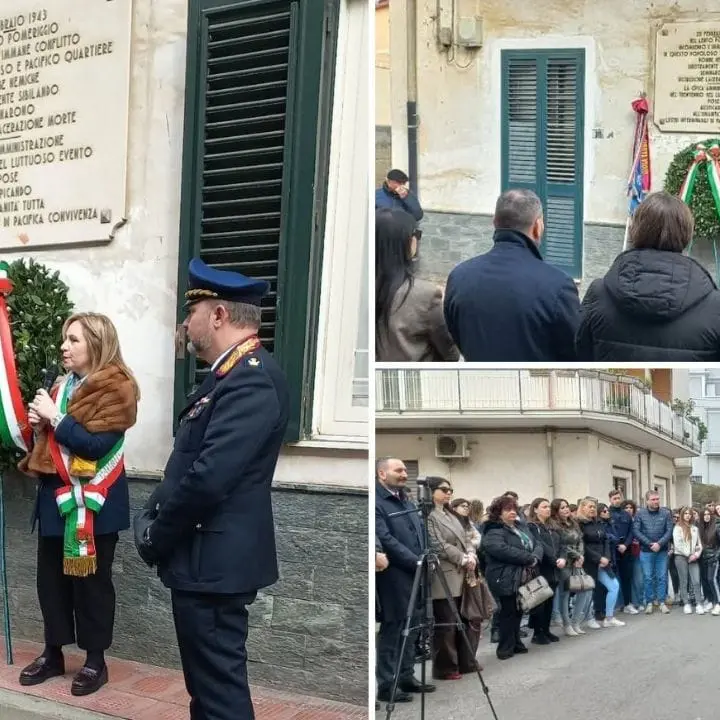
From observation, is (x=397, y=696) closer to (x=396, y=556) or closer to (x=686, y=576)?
(x=396, y=556)

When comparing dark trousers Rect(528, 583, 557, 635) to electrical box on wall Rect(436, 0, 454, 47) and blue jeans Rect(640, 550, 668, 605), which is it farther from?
electrical box on wall Rect(436, 0, 454, 47)

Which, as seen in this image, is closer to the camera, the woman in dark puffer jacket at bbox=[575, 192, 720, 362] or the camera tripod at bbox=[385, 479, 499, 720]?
the woman in dark puffer jacket at bbox=[575, 192, 720, 362]

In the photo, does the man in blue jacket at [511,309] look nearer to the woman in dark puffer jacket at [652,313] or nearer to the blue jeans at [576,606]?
the woman in dark puffer jacket at [652,313]

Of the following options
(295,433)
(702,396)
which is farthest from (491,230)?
(295,433)

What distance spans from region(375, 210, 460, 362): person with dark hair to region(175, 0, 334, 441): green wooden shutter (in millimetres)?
2386

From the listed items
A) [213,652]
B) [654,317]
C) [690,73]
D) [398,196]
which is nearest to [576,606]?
[654,317]

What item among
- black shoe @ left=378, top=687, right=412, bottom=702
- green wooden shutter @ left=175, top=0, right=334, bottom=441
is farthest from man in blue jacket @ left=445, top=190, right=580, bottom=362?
green wooden shutter @ left=175, top=0, right=334, bottom=441

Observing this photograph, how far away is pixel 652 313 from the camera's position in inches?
78.9

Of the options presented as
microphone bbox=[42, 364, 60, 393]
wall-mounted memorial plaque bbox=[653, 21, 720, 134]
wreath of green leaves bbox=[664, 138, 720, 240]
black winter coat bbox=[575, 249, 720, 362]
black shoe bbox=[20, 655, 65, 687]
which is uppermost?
wall-mounted memorial plaque bbox=[653, 21, 720, 134]

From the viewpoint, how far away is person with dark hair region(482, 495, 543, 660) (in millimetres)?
2025

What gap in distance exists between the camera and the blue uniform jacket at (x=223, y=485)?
2.79 meters

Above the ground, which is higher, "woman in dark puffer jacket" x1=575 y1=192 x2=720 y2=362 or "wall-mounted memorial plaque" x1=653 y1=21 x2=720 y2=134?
"wall-mounted memorial plaque" x1=653 y1=21 x2=720 y2=134

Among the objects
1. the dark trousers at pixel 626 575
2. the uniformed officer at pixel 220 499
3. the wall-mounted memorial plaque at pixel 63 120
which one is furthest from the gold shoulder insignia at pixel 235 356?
the wall-mounted memorial plaque at pixel 63 120

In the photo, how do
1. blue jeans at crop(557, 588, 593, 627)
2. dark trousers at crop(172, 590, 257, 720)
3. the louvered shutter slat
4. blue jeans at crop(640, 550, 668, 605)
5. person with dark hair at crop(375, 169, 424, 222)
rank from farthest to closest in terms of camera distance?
the louvered shutter slat, dark trousers at crop(172, 590, 257, 720), blue jeans at crop(557, 588, 593, 627), blue jeans at crop(640, 550, 668, 605), person with dark hair at crop(375, 169, 424, 222)
